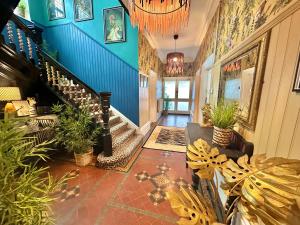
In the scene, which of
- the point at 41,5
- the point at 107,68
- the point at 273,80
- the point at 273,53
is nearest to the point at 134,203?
the point at 273,80

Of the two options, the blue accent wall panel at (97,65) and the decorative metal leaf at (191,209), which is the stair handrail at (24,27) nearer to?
the blue accent wall panel at (97,65)

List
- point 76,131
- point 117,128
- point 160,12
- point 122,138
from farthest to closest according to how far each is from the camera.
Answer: point 117,128, point 122,138, point 76,131, point 160,12

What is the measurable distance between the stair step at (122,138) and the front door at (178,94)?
445 cm

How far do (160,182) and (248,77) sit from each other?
1.78 metres

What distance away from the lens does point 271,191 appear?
44cm

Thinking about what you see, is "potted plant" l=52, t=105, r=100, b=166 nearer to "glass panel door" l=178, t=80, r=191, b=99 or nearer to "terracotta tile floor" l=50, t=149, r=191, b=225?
"terracotta tile floor" l=50, t=149, r=191, b=225

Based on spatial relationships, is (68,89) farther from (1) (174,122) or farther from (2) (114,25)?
(1) (174,122)

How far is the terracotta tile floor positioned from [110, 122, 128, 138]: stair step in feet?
2.94

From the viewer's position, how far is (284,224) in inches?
14.9

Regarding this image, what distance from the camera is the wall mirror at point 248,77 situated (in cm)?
104

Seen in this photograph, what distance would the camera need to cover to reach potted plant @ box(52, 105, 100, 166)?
232cm

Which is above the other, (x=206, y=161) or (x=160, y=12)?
(x=160, y=12)

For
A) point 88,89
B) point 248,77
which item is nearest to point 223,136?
point 248,77

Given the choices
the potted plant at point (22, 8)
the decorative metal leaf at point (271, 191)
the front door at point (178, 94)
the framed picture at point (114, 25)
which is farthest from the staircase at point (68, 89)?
the front door at point (178, 94)
